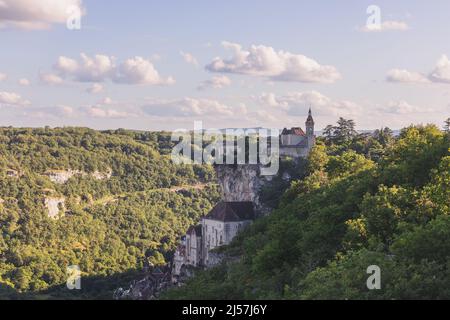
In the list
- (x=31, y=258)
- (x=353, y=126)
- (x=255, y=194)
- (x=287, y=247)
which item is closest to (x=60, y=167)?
(x=31, y=258)

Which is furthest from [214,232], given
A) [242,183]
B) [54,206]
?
[54,206]

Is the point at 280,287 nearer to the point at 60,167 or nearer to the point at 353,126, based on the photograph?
the point at 353,126

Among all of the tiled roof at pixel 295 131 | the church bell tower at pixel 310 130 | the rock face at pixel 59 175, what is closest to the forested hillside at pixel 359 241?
the church bell tower at pixel 310 130

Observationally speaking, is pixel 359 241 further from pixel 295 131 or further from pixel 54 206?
pixel 54 206

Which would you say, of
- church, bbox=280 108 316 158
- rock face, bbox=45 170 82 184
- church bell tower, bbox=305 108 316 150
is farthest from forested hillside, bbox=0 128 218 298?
church bell tower, bbox=305 108 316 150

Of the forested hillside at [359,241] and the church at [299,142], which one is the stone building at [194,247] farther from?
the church at [299,142]

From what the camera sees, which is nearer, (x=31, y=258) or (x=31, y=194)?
(x=31, y=258)

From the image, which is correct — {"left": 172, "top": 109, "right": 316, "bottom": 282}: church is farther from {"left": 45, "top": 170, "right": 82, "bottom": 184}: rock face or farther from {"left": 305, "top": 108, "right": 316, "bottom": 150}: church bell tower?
{"left": 45, "top": 170, "right": 82, "bottom": 184}: rock face
